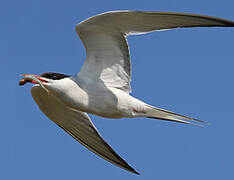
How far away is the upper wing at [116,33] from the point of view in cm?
804

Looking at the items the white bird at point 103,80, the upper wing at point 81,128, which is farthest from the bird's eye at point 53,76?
the upper wing at point 81,128

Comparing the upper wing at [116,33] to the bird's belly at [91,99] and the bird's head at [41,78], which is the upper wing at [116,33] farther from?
the bird's head at [41,78]

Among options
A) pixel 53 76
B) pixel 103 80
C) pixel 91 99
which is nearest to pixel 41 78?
pixel 53 76

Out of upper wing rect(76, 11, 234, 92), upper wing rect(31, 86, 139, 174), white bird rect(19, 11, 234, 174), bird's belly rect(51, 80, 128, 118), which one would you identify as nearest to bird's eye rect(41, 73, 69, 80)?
white bird rect(19, 11, 234, 174)

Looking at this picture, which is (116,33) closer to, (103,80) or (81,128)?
(103,80)

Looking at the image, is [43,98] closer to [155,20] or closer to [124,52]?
[124,52]

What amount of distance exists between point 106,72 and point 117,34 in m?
0.87

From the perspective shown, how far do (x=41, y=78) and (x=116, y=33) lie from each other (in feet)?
5.34

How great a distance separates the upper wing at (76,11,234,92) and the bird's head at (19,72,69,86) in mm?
479

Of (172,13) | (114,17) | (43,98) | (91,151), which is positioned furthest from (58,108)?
(172,13)

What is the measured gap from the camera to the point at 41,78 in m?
9.30

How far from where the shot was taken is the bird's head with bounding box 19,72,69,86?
9219mm

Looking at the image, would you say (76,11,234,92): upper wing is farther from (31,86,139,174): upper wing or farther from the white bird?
(31,86,139,174): upper wing

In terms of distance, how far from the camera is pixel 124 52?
9336mm
